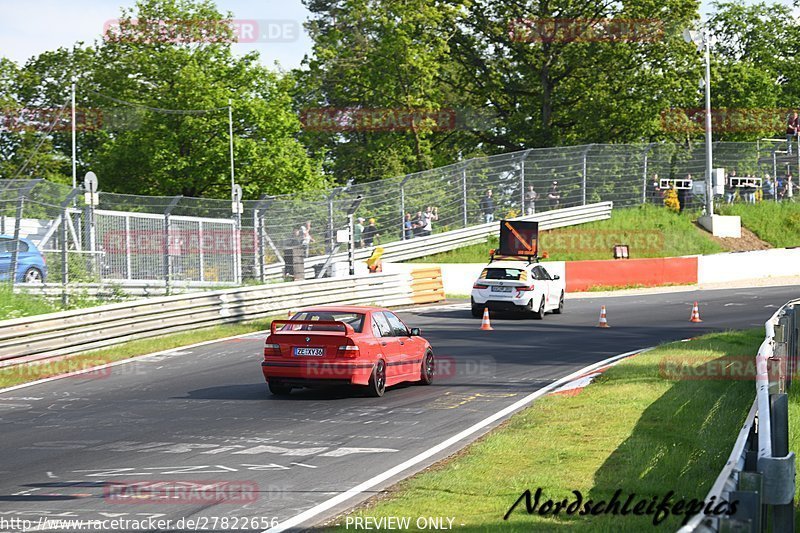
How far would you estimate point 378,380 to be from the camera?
14.4m

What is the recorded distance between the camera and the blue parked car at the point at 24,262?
20.2 m

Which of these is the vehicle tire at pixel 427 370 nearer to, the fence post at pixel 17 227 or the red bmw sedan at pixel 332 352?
the red bmw sedan at pixel 332 352

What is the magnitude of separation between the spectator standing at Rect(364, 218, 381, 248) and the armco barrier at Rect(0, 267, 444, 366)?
15.9ft

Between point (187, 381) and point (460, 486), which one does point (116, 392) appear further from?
point (460, 486)

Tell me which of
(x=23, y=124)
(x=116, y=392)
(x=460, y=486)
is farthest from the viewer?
(x=23, y=124)

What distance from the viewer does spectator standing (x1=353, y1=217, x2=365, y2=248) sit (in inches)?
1438

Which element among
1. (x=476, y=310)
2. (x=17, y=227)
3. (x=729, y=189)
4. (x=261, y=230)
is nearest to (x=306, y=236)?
(x=261, y=230)

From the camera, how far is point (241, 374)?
56.0 feet

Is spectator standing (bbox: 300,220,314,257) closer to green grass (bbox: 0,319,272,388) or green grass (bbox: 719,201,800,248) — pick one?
green grass (bbox: 0,319,272,388)

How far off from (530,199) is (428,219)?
16.5 feet

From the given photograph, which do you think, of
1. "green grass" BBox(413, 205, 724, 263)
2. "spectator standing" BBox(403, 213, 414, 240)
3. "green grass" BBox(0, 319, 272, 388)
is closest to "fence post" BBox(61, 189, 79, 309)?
"green grass" BBox(0, 319, 272, 388)

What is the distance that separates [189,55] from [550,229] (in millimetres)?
26319

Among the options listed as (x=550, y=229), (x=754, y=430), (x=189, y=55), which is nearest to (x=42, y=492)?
(x=754, y=430)

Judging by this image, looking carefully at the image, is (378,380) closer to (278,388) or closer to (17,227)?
(278,388)
